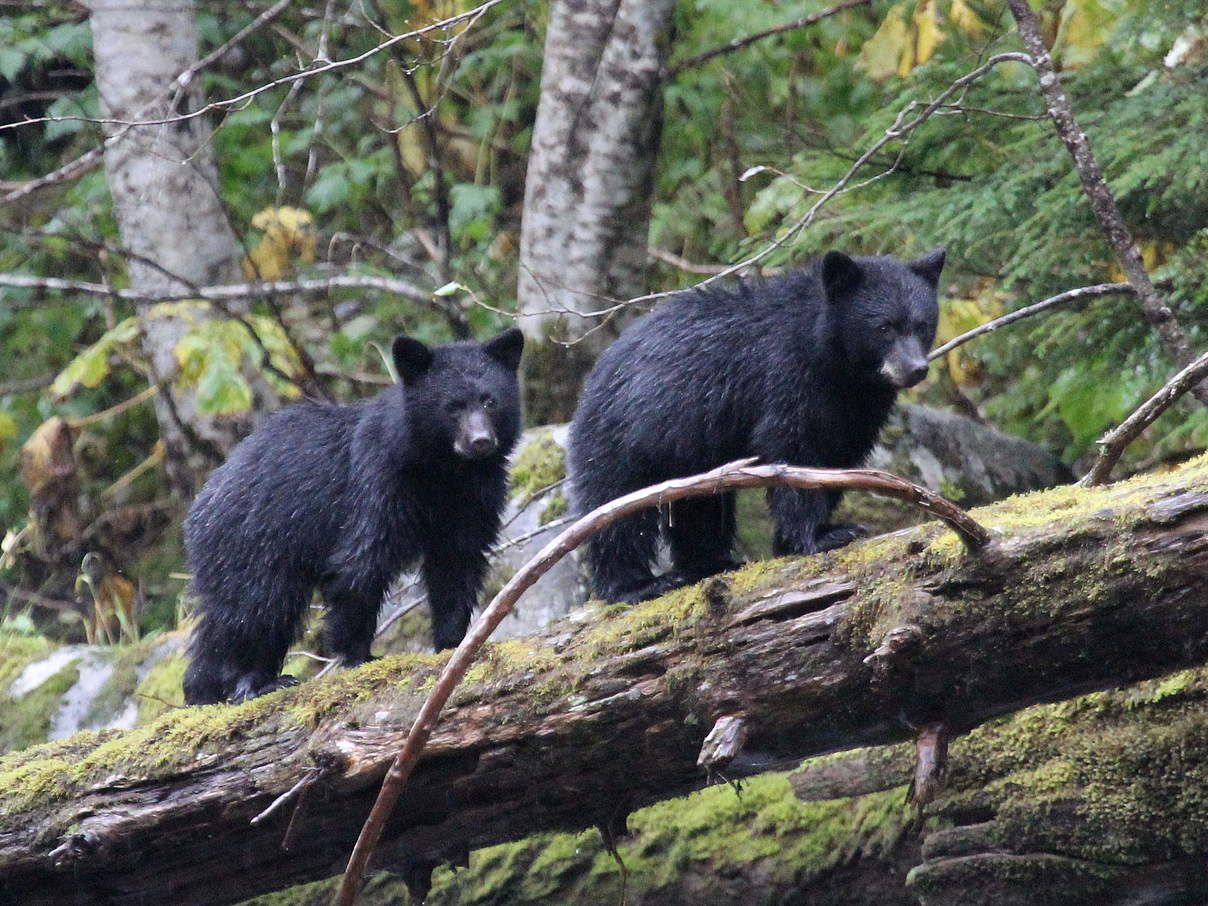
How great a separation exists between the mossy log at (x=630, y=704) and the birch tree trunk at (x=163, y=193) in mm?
5055

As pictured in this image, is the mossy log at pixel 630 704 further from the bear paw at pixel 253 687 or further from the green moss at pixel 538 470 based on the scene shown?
the green moss at pixel 538 470

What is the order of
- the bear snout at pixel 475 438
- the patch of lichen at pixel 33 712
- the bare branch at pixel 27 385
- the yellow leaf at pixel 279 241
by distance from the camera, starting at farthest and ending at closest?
the bare branch at pixel 27 385
the yellow leaf at pixel 279 241
the patch of lichen at pixel 33 712
the bear snout at pixel 475 438

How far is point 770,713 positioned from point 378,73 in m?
10.7

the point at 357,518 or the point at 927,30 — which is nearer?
the point at 357,518

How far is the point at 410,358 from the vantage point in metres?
6.25

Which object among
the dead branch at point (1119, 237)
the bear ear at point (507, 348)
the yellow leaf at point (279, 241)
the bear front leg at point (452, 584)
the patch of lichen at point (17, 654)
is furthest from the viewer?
the yellow leaf at point (279, 241)

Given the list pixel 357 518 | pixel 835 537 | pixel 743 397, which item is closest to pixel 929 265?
pixel 743 397

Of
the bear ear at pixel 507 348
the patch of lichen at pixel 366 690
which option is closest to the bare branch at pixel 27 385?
the bear ear at pixel 507 348

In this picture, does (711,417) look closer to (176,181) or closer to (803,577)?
(803,577)

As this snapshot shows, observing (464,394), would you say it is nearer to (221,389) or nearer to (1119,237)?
(221,389)

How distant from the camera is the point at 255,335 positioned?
28.3ft

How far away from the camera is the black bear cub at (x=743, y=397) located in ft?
18.4

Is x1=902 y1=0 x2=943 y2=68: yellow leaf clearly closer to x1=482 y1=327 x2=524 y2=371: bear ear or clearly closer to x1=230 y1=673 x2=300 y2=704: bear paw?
x1=482 y1=327 x2=524 y2=371: bear ear

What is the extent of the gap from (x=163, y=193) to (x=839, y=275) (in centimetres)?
627
